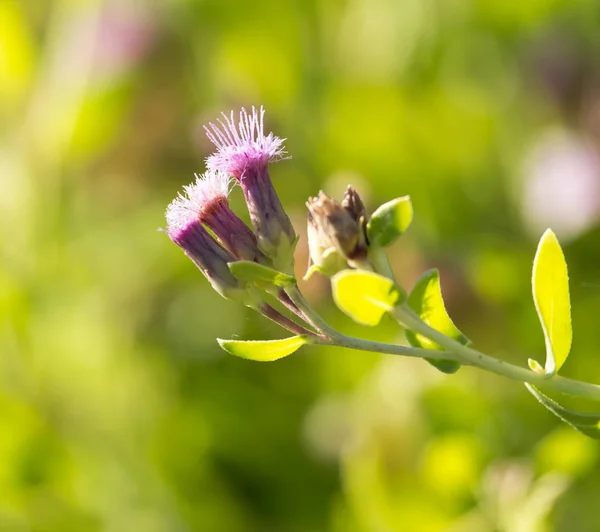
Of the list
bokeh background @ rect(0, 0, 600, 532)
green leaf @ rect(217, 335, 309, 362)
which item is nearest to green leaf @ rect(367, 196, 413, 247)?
green leaf @ rect(217, 335, 309, 362)

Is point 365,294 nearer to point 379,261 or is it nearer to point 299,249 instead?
point 379,261

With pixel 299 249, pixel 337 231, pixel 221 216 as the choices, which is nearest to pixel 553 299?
pixel 337 231

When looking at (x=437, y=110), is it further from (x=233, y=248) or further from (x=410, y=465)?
(x=233, y=248)

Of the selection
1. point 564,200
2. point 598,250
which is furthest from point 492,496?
point 564,200

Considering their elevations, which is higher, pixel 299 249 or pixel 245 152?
pixel 299 249

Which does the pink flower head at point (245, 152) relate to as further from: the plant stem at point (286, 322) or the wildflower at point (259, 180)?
the plant stem at point (286, 322)

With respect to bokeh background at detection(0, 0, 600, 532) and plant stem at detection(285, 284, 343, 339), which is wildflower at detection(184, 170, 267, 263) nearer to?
plant stem at detection(285, 284, 343, 339)
